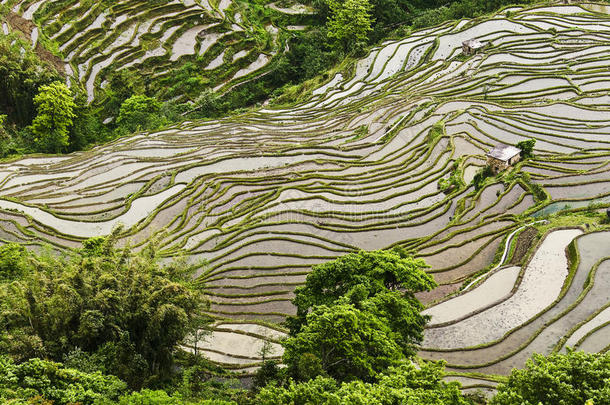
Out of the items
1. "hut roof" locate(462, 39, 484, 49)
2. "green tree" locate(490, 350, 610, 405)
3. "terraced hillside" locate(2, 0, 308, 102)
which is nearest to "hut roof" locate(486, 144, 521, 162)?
"green tree" locate(490, 350, 610, 405)

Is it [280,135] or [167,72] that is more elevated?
[167,72]

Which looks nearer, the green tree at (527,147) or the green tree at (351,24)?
the green tree at (527,147)

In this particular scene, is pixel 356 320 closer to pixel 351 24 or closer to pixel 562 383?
pixel 562 383

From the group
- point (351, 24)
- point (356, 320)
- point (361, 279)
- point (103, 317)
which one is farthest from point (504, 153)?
point (351, 24)

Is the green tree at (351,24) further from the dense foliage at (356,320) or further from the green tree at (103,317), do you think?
the green tree at (103,317)

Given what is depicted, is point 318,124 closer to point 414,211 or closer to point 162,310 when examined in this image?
point 414,211

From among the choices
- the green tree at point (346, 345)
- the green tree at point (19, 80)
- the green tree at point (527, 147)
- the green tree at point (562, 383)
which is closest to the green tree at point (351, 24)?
the green tree at point (19, 80)

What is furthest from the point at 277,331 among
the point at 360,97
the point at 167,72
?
the point at 167,72
